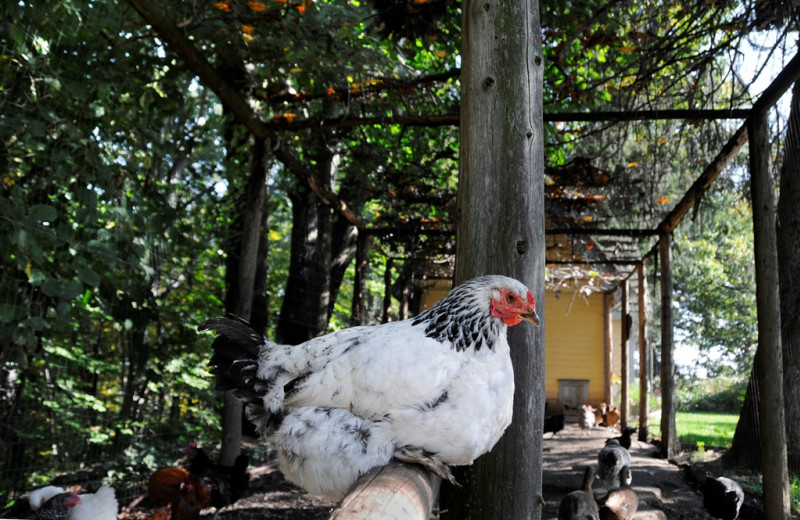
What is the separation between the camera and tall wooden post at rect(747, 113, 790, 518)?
4.22m

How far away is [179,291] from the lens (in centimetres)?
840

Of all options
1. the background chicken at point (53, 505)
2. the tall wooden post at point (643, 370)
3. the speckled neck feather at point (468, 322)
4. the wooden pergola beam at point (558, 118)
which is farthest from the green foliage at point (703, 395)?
the speckled neck feather at point (468, 322)

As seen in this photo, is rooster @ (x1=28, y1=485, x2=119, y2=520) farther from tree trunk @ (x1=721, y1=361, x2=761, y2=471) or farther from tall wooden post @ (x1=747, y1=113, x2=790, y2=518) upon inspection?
tree trunk @ (x1=721, y1=361, x2=761, y2=471)

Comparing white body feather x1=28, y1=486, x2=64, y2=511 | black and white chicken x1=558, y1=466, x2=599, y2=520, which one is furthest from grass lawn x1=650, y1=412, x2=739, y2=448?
white body feather x1=28, y1=486, x2=64, y2=511

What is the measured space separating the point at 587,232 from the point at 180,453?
6.14 m

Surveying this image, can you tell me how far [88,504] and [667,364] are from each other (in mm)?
7274

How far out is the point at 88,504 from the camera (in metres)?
4.02

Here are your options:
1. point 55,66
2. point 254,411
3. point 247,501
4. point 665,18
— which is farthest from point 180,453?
point 665,18

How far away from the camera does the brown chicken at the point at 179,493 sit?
4.86 meters

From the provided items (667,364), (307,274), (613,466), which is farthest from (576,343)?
(307,274)

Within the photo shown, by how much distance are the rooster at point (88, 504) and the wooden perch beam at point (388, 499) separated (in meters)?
3.24

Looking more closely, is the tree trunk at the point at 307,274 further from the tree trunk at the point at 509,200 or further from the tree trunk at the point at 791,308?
the tree trunk at the point at 509,200

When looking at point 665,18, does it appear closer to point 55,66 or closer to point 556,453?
point 55,66

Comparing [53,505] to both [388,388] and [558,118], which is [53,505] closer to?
[388,388]
